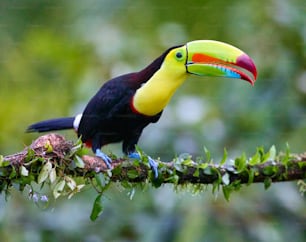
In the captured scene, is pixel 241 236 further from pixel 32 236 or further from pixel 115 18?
pixel 115 18

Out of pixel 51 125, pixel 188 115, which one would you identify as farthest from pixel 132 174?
pixel 188 115

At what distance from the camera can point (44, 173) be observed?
1749mm

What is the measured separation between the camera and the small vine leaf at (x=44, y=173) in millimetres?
1745

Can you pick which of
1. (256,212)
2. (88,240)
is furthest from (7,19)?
(256,212)

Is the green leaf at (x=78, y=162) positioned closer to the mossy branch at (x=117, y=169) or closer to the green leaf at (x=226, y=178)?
the mossy branch at (x=117, y=169)

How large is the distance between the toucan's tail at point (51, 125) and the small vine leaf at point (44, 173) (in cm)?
49

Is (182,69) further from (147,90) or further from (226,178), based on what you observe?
(226,178)

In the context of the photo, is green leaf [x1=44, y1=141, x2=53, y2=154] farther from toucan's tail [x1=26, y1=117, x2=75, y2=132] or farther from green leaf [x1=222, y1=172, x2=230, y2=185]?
toucan's tail [x1=26, y1=117, x2=75, y2=132]

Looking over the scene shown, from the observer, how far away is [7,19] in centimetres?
322

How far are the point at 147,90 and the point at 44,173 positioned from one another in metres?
0.36

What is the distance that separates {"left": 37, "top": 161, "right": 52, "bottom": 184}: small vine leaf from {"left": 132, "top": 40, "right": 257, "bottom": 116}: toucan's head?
0.33 m

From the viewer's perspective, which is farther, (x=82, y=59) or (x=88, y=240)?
(x=82, y=59)

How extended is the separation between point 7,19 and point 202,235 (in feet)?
4.06

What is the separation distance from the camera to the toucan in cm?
199
